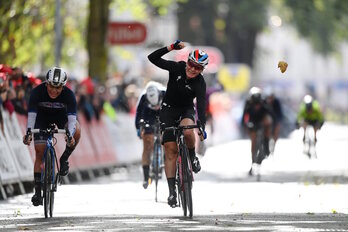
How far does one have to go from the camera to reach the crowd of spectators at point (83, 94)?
21609 millimetres

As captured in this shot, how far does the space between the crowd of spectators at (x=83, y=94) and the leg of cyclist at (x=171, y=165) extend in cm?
514

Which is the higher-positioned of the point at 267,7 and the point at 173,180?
the point at 267,7

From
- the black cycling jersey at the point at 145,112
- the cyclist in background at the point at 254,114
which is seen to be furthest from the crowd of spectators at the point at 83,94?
the cyclist in background at the point at 254,114

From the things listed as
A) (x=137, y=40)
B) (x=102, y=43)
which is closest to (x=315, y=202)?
(x=137, y=40)

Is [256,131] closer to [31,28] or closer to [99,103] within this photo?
[99,103]

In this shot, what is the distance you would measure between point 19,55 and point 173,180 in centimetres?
2205

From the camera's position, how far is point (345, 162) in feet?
109

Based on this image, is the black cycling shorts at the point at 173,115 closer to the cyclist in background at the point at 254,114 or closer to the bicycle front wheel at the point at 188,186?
the bicycle front wheel at the point at 188,186

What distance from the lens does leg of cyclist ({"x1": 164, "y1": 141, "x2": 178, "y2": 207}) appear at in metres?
16.4

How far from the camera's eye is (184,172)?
52.0 ft

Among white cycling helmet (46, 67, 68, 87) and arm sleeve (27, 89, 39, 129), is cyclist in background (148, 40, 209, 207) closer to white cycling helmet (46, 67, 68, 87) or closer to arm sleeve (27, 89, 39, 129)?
white cycling helmet (46, 67, 68, 87)

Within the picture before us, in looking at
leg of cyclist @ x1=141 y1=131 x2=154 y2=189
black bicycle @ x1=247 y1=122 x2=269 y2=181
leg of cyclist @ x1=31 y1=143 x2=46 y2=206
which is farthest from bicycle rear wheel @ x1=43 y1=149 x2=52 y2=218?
black bicycle @ x1=247 y1=122 x2=269 y2=181

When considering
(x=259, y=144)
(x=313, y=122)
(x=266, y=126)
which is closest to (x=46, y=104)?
(x=259, y=144)

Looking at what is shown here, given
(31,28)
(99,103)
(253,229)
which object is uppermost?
(31,28)
